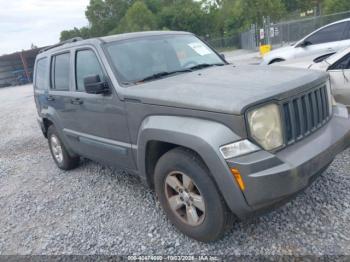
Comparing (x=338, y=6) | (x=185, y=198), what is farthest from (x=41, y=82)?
(x=338, y=6)

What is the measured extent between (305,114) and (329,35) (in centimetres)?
711

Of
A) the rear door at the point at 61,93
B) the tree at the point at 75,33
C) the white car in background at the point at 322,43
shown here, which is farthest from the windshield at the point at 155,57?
the tree at the point at 75,33

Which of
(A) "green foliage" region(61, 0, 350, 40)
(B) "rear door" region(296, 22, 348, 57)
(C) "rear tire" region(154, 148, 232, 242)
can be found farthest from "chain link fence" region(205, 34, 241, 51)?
(C) "rear tire" region(154, 148, 232, 242)

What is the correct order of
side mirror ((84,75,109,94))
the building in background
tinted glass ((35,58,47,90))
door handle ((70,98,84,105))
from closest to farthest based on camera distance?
side mirror ((84,75,109,94)) → door handle ((70,98,84,105)) → tinted glass ((35,58,47,90)) → the building in background

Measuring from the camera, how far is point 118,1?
211 feet

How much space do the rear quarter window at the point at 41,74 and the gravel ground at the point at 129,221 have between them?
4.86 ft

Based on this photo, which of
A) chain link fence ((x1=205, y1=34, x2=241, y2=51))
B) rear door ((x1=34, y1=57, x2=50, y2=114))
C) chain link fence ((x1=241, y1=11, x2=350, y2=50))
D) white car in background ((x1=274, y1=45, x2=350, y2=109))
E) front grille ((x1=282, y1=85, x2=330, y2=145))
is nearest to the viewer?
front grille ((x1=282, y1=85, x2=330, y2=145))

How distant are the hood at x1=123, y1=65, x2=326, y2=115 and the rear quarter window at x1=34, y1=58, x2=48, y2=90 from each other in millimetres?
2474

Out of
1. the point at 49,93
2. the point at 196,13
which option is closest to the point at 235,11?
the point at 196,13

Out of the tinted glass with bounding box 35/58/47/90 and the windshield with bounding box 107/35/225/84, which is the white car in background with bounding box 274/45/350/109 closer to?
the windshield with bounding box 107/35/225/84

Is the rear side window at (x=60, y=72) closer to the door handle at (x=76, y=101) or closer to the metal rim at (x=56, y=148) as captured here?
the door handle at (x=76, y=101)

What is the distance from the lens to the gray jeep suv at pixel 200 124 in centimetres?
241

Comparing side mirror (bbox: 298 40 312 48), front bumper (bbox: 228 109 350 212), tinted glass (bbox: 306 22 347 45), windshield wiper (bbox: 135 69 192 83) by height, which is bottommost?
front bumper (bbox: 228 109 350 212)

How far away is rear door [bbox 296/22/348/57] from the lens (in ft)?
27.7
